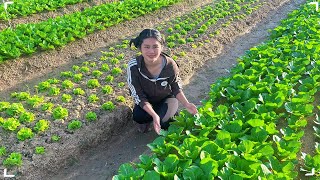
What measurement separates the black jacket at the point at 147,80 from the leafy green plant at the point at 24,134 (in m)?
1.62

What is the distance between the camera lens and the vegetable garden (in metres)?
3.66

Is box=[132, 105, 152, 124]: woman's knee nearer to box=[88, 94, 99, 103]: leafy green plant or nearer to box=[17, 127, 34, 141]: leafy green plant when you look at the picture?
box=[88, 94, 99, 103]: leafy green plant

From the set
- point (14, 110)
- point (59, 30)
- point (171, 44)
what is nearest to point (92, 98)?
point (14, 110)

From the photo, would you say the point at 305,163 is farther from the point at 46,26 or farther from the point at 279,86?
the point at 46,26

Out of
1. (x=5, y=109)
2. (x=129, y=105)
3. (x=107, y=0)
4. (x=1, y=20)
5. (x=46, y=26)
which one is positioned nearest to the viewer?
(x=5, y=109)

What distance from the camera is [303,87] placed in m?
5.34

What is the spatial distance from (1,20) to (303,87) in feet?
29.9

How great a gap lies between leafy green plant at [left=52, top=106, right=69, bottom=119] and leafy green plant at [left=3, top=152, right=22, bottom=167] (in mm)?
971

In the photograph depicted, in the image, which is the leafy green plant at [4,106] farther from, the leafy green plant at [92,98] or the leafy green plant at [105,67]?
the leafy green plant at [105,67]

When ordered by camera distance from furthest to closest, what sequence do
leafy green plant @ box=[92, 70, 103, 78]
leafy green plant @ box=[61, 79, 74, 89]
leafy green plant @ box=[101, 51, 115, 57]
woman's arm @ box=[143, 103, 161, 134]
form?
leafy green plant @ box=[101, 51, 115, 57], leafy green plant @ box=[92, 70, 103, 78], leafy green plant @ box=[61, 79, 74, 89], woman's arm @ box=[143, 103, 161, 134]

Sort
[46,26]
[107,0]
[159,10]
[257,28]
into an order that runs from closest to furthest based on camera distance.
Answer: [46,26], [257,28], [159,10], [107,0]

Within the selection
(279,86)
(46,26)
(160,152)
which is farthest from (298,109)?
(46,26)

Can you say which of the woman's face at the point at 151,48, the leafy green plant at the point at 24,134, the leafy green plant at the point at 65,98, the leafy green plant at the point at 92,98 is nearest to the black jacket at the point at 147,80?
the woman's face at the point at 151,48

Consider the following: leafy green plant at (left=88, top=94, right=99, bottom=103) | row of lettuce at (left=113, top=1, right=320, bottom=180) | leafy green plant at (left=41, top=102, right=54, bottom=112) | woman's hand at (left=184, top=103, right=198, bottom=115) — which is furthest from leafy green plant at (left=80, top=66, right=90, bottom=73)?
woman's hand at (left=184, top=103, right=198, bottom=115)
